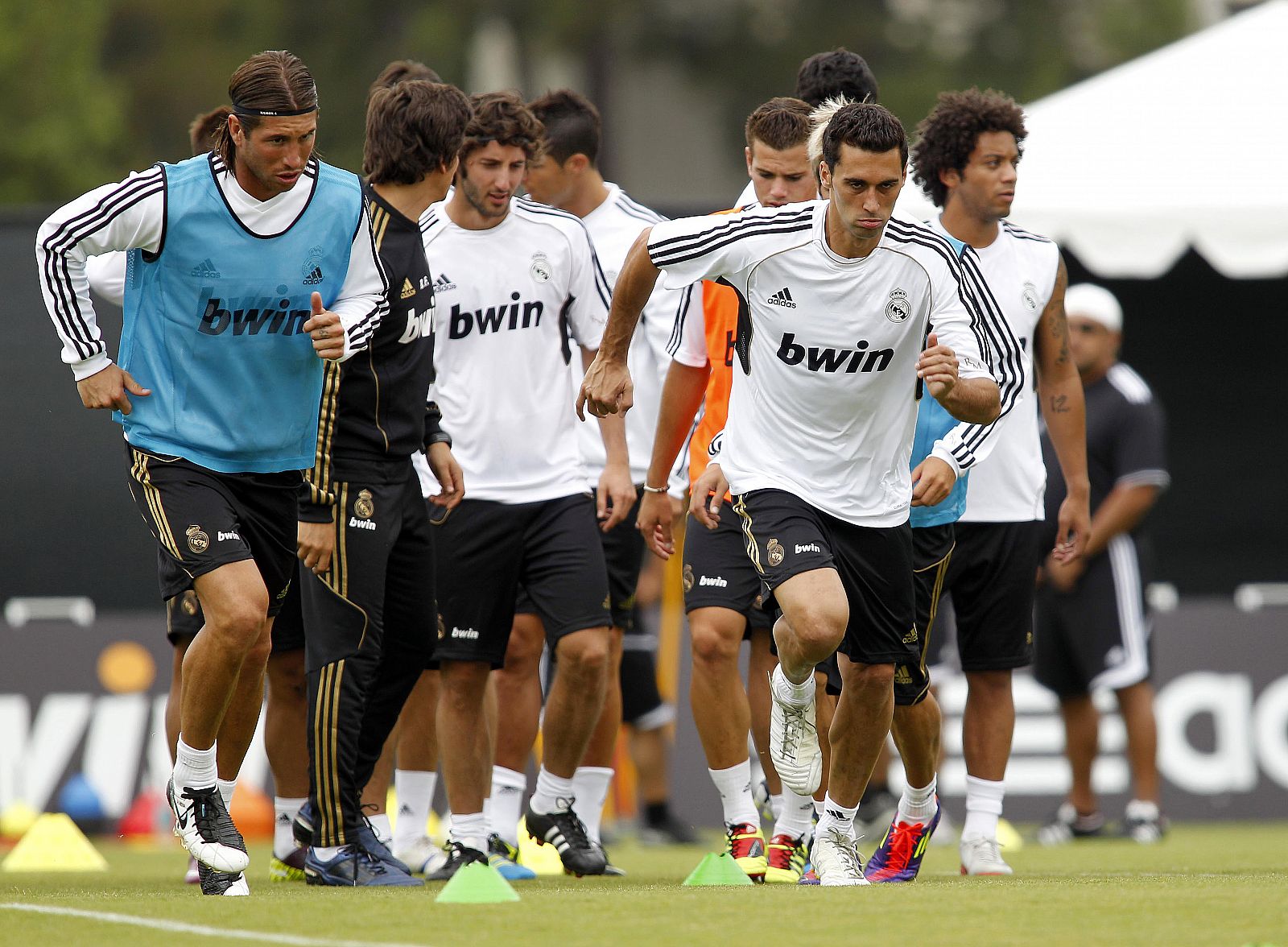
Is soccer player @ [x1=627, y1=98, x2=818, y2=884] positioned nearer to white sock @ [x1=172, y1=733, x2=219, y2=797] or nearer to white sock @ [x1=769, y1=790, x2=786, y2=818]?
white sock @ [x1=769, y1=790, x2=786, y2=818]

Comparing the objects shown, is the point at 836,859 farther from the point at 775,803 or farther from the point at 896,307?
the point at 896,307

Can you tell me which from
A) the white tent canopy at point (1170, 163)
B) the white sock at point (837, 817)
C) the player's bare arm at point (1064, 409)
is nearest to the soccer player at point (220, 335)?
the white sock at point (837, 817)

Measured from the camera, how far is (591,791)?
838cm

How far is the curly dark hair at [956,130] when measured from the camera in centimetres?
797

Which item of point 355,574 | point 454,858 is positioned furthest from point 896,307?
point 454,858

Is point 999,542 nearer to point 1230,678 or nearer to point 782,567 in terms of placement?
point 782,567

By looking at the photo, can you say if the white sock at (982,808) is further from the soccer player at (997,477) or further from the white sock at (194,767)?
the white sock at (194,767)

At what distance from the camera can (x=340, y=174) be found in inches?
265

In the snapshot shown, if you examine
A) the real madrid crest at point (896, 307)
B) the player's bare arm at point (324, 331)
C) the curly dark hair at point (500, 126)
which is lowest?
the player's bare arm at point (324, 331)

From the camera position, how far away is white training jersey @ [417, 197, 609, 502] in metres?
7.76

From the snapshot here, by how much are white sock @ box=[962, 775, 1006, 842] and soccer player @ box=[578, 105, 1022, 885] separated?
1.13 m

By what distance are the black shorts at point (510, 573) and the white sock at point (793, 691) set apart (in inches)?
48.1

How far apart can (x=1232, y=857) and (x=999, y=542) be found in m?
2.28

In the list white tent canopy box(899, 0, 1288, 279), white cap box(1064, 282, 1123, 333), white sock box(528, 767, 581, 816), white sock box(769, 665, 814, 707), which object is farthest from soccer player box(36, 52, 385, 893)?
white tent canopy box(899, 0, 1288, 279)
